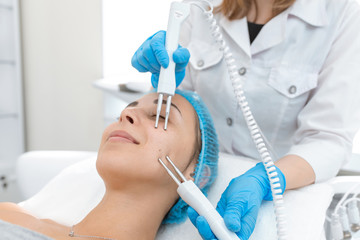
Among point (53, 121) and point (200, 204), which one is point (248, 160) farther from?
point (53, 121)

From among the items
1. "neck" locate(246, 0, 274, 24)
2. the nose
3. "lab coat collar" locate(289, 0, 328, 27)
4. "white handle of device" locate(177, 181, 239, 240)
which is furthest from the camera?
"neck" locate(246, 0, 274, 24)

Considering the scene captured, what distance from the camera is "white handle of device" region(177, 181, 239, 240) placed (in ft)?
2.35

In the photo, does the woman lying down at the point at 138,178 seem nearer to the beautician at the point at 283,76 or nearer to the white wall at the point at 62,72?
the beautician at the point at 283,76

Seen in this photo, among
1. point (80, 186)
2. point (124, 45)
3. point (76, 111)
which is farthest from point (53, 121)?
point (80, 186)

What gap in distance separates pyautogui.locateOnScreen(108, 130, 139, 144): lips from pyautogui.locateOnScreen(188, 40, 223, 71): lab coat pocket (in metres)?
0.46

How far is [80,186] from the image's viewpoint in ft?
4.41

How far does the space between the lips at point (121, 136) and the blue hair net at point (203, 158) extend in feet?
0.72

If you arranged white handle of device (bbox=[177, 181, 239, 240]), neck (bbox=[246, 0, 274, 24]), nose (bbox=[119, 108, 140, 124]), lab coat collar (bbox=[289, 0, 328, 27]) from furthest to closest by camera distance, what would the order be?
neck (bbox=[246, 0, 274, 24])
lab coat collar (bbox=[289, 0, 328, 27])
nose (bbox=[119, 108, 140, 124])
white handle of device (bbox=[177, 181, 239, 240])

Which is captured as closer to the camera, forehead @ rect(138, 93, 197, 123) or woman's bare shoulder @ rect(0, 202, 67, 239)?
woman's bare shoulder @ rect(0, 202, 67, 239)

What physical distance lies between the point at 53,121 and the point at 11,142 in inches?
15.2

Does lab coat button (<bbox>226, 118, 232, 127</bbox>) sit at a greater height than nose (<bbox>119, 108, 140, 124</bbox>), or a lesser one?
lesser

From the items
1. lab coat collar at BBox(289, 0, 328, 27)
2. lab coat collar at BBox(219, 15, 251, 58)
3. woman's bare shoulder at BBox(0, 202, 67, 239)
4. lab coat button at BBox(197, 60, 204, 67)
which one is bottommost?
woman's bare shoulder at BBox(0, 202, 67, 239)

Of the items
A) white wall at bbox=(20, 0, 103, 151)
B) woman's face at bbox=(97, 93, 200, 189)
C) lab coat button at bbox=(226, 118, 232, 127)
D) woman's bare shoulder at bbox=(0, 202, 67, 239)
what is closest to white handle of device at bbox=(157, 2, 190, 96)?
woman's face at bbox=(97, 93, 200, 189)

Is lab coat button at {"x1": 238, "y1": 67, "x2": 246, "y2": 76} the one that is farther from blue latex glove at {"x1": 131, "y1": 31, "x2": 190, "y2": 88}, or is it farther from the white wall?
the white wall
